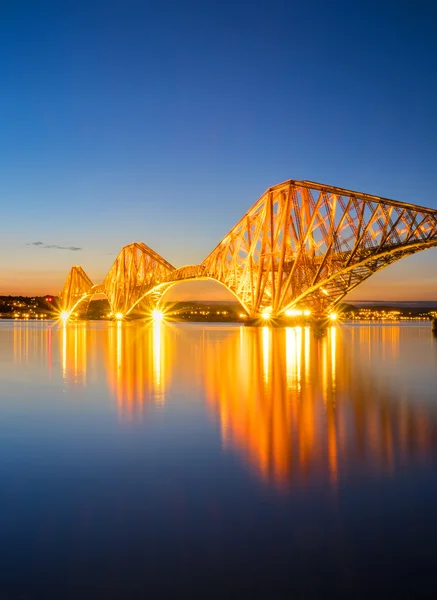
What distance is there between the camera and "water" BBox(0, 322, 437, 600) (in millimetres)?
5070

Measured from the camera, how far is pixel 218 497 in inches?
290

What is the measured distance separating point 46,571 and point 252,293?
2460 inches

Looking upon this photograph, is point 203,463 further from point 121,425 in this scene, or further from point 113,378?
point 113,378

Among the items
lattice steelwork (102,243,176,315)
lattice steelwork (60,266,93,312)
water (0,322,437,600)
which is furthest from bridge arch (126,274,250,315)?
water (0,322,437,600)

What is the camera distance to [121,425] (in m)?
12.7

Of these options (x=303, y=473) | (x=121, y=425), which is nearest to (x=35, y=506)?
(x=303, y=473)

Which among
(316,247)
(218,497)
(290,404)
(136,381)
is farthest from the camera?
(316,247)

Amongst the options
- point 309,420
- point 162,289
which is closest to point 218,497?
point 309,420

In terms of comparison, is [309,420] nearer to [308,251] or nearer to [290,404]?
[290,404]

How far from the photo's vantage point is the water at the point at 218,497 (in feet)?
16.6

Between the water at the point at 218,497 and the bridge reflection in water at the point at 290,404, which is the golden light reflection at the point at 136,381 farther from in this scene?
the water at the point at 218,497

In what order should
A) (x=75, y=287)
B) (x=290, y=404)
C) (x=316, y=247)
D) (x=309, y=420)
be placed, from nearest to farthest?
(x=309, y=420) < (x=290, y=404) < (x=316, y=247) < (x=75, y=287)

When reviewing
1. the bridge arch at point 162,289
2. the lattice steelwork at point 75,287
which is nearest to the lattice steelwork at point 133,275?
the bridge arch at point 162,289

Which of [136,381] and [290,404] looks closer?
[290,404]
